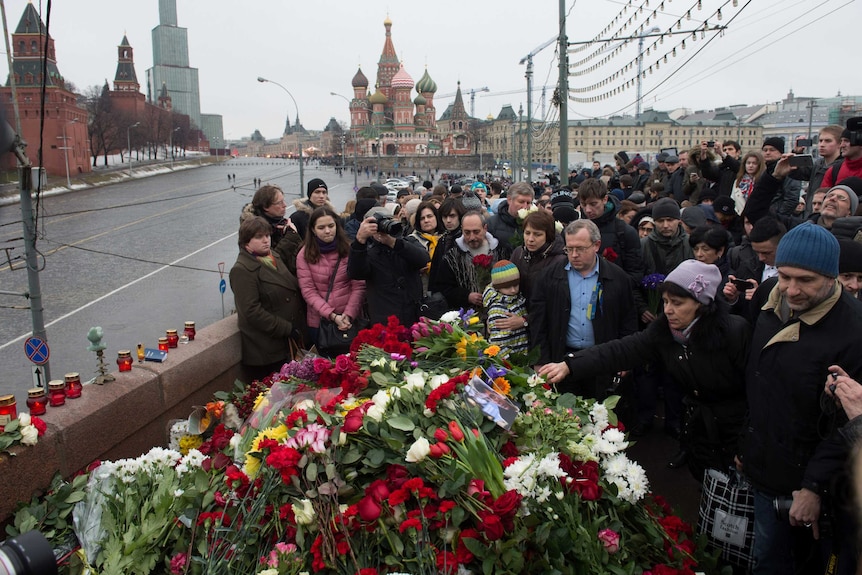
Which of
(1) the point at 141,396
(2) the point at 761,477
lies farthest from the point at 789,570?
(1) the point at 141,396

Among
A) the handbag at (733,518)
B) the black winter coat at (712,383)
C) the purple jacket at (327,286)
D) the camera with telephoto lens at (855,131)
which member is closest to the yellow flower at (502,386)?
the black winter coat at (712,383)

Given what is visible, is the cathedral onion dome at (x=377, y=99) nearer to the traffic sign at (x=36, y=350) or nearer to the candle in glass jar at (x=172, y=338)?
the traffic sign at (x=36, y=350)

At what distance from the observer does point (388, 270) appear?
5129mm

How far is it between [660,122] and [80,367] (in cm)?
8707

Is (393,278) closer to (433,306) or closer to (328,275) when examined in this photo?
(433,306)

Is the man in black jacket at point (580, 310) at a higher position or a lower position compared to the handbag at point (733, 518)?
higher

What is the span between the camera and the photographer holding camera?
16.2ft

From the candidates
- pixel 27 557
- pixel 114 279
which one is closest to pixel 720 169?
pixel 27 557

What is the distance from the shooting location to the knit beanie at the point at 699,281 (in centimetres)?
318

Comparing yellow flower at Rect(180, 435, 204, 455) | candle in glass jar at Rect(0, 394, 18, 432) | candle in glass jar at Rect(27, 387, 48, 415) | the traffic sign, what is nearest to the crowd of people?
yellow flower at Rect(180, 435, 204, 455)

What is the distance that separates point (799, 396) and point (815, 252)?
1.88 ft

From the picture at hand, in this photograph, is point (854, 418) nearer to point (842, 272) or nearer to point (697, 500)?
point (842, 272)

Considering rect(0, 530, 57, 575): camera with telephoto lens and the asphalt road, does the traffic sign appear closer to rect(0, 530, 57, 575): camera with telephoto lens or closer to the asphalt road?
the asphalt road

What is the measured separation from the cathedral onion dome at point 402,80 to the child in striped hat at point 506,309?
113457 millimetres
